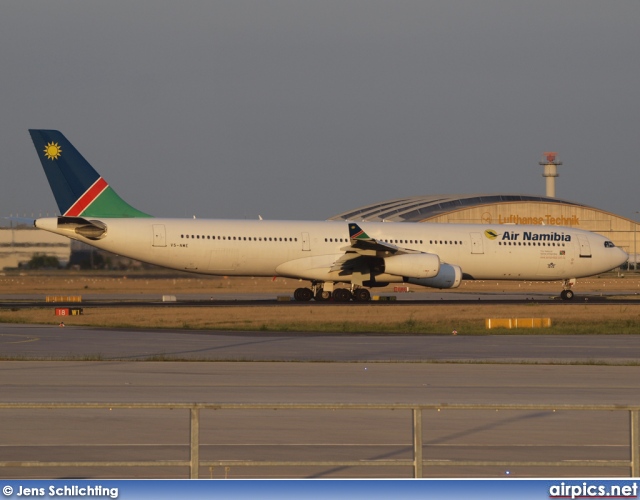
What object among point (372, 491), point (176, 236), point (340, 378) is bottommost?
point (372, 491)

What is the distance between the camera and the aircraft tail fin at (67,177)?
43062mm

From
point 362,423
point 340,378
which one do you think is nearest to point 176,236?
point 340,378

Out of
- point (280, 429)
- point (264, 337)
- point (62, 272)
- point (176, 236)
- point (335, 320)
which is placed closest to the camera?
point (280, 429)

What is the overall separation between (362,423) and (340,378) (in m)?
5.27

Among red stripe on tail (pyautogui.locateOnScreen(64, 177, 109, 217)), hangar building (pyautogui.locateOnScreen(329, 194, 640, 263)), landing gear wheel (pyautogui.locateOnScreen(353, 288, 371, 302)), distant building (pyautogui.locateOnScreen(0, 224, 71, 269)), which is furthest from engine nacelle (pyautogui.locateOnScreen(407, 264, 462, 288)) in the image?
hangar building (pyautogui.locateOnScreen(329, 194, 640, 263))

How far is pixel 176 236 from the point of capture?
43250 millimetres

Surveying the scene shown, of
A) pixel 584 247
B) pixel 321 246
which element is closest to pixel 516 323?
pixel 321 246

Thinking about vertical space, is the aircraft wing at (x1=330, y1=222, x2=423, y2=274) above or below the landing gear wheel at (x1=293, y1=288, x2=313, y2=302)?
above

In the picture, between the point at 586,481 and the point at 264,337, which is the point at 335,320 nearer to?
the point at 264,337

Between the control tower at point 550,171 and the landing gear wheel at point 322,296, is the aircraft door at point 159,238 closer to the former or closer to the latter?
the landing gear wheel at point 322,296

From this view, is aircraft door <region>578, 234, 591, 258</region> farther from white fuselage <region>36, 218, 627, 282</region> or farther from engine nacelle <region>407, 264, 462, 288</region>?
engine nacelle <region>407, 264, 462, 288</region>

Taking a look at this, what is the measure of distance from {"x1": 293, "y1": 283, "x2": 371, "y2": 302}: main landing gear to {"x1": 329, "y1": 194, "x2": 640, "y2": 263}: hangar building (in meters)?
42.5

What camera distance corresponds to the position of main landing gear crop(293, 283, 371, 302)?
4525cm

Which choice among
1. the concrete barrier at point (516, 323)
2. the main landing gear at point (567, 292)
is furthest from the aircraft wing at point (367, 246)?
the concrete barrier at point (516, 323)
